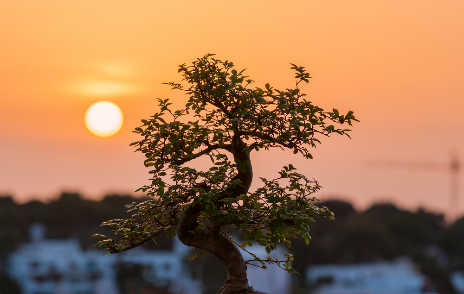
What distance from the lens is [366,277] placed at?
42.7 m

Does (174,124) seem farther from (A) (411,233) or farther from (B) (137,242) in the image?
(A) (411,233)

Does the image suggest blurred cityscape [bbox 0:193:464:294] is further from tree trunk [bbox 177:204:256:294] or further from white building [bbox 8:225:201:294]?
tree trunk [bbox 177:204:256:294]

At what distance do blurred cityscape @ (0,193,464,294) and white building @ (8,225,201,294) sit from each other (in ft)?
0.26

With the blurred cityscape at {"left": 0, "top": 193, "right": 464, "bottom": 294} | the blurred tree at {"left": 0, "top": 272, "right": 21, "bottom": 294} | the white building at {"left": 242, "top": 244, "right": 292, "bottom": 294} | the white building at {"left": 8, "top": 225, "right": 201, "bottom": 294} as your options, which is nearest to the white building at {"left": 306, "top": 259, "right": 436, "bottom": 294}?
the blurred cityscape at {"left": 0, "top": 193, "right": 464, "bottom": 294}

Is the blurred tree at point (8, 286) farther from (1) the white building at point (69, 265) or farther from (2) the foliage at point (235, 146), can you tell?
(2) the foliage at point (235, 146)

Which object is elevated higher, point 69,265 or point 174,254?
point 174,254

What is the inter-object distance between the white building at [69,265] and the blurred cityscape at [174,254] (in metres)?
0.08

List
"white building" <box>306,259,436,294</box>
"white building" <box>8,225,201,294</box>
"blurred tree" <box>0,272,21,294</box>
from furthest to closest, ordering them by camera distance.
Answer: "white building" <box>8,225,201,294</box>
"white building" <box>306,259,436,294</box>
"blurred tree" <box>0,272,21,294</box>

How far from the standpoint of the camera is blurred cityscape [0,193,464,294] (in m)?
40.5

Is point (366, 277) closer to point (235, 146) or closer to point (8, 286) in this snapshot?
point (8, 286)

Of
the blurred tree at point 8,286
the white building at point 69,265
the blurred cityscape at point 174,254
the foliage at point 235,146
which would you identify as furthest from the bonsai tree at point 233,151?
the blurred tree at point 8,286

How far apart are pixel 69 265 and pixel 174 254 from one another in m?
8.49

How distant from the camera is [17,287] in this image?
41.3 meters

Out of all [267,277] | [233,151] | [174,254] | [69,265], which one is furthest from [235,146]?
[69,265]
